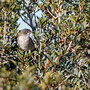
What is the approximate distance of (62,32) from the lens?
10.2ft

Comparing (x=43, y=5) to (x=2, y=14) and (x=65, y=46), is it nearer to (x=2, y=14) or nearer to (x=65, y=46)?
(x=2, y=14)

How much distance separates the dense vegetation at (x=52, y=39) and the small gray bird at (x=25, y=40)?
9 centimetres

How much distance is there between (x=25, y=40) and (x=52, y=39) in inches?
31.1

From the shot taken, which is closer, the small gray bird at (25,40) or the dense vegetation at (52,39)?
the dense vegetation at (52,39)

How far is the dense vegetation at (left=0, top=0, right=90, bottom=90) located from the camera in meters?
2.93

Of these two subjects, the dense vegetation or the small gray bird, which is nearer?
the dense vegetation

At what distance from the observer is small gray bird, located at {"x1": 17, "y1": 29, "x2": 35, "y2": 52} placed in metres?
3.73

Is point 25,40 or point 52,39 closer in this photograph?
point 52,39

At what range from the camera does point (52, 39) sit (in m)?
3.40

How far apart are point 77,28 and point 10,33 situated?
116 cm

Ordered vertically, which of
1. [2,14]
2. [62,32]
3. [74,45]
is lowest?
[74,45]

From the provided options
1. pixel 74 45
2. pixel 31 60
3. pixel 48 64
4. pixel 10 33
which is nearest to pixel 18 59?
pixel 31 60

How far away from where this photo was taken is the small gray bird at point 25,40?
3.73m

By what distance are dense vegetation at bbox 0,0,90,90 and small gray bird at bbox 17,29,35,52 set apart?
89 millimetres
